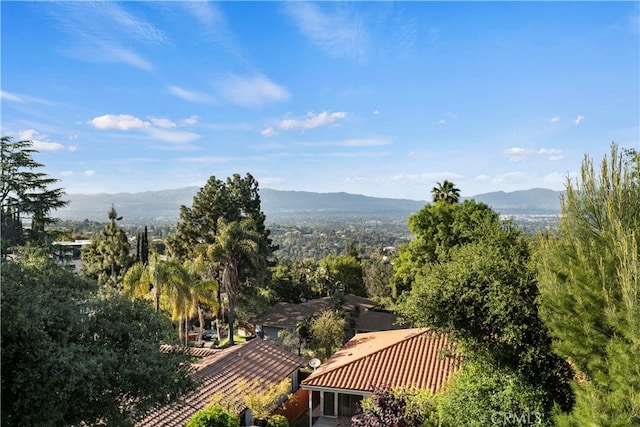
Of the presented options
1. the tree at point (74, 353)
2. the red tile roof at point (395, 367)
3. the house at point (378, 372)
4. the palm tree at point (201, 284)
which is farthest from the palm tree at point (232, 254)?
the tree at point (74, 353)

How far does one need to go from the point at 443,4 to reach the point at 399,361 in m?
12.5

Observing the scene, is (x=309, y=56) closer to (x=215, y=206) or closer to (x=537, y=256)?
A: (x=537, y=256)

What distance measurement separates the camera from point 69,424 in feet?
23.6

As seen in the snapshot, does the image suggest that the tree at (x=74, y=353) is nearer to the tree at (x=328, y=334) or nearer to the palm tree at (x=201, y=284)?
the palm tree at (x=201, y=284)

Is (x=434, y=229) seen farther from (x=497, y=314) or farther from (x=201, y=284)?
(x=497, y=314)

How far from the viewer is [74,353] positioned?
6.82 m

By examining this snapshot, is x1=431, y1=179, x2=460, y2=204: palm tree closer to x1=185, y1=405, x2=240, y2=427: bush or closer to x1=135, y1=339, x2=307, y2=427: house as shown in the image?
x1=135, y1=339, x2=307, y2=427: house

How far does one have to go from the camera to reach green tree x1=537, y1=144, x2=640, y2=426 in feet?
24.3

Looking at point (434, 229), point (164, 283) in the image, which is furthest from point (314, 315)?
point (164, 283)

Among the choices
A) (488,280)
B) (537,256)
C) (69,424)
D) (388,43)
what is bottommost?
(69,424)

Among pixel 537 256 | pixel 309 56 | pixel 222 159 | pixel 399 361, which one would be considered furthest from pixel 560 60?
pixel 222 159

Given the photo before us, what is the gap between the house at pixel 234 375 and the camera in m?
12.7

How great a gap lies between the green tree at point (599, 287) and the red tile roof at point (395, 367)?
4613 mm

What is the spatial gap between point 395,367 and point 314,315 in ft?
46.5
